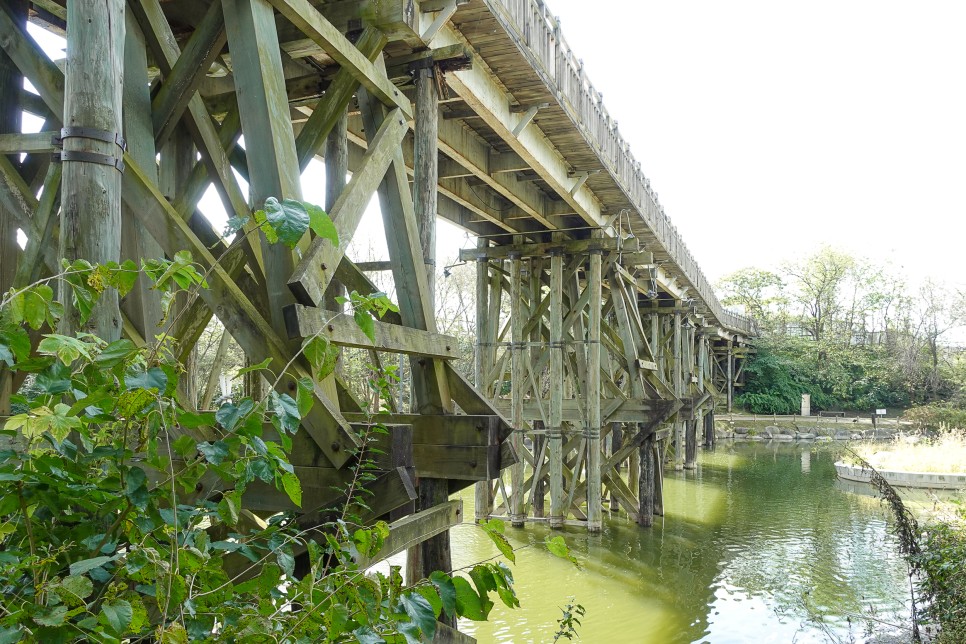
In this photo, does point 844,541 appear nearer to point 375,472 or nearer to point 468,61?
point 468,61

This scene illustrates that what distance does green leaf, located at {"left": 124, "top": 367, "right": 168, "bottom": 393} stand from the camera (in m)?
1.31

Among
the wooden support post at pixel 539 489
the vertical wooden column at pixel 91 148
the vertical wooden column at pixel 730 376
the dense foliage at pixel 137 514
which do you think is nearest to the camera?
the dense foliage at pixel 137 514

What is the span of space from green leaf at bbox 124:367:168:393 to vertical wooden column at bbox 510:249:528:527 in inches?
351

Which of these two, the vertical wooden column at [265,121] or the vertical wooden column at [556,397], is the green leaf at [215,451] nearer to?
the vertical wooden column at [265,121]

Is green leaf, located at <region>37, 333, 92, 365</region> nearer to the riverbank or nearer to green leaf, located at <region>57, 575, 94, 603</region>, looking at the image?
green leaf, located at <region>57, 575, 94, 603</region>

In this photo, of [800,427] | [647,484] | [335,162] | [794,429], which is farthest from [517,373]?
[800,427]

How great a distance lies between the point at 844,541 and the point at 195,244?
38.2 ft

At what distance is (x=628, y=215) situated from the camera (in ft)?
35.9

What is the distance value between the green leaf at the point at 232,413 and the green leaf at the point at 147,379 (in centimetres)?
12

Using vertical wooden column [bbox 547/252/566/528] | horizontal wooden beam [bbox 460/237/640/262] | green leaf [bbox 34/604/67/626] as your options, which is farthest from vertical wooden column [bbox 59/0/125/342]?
horizontal wooden beam [bbox 460/237/640/262]

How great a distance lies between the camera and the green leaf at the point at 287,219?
150 cm

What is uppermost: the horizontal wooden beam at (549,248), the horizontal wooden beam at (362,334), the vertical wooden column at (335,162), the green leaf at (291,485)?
the horizontal wooden beam at (549,248)

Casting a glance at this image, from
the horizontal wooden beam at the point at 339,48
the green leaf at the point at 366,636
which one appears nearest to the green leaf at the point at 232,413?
the green leaf at the point at 366,636

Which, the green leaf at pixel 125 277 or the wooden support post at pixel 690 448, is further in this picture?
the wooden support post at pixel 690 448
